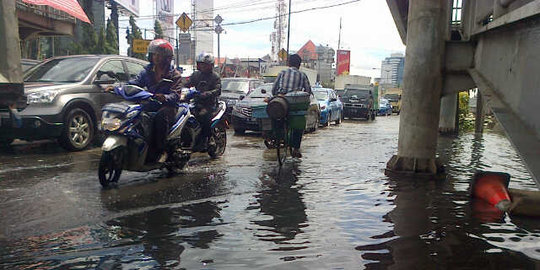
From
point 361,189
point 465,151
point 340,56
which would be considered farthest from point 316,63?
point 361,189

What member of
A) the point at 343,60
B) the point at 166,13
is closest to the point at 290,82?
the point at 166,13

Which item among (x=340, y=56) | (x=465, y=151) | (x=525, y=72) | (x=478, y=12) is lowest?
(x=465, y=151)

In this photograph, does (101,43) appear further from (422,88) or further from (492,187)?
(492,187)

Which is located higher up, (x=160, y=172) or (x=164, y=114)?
(x=164, y=114)

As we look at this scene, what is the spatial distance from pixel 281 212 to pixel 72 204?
2.26 m

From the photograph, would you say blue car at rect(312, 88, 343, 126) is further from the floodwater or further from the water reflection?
the water reflection

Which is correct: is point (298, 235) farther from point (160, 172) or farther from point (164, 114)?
point (160, 172)

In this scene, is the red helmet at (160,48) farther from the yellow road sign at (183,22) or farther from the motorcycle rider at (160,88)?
the yellow road sign at (183,22)

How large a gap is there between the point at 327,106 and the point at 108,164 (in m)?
12.9

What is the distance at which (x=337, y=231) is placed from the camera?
3898mm

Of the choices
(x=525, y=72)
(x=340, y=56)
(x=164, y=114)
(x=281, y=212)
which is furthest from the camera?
(x=340, y=56)

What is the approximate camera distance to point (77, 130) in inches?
315

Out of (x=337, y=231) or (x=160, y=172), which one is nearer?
(x=337, y=231)

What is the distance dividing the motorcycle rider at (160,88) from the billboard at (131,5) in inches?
1534
